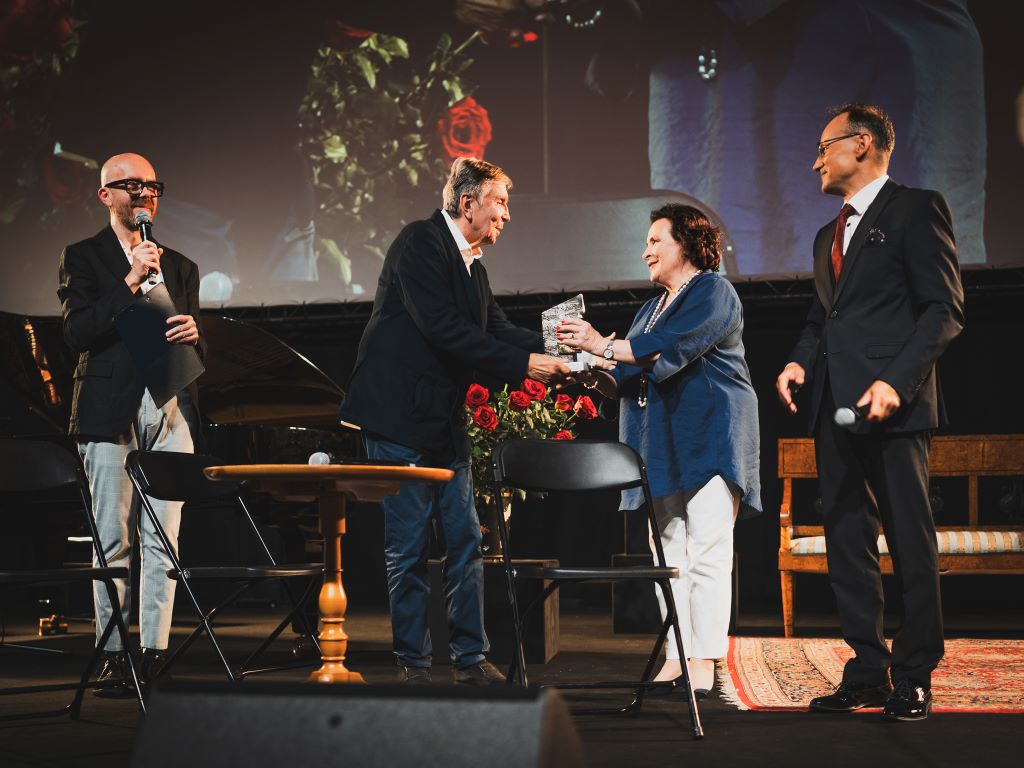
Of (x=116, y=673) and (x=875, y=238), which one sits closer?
(x=875, y=238)

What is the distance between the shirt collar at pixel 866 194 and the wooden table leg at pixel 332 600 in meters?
1.60

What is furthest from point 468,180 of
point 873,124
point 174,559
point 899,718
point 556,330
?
point 899,718

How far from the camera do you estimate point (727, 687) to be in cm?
341

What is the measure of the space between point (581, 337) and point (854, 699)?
123cm

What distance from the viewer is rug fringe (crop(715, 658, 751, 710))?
122 inches

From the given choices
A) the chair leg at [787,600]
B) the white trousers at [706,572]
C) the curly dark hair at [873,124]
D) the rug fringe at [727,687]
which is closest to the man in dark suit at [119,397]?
the white trousers at [706,572]

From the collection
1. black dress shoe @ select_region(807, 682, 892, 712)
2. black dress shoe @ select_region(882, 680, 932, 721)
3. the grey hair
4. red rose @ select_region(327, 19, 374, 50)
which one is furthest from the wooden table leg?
red rose @ select_region(327, 19, 374, 50)

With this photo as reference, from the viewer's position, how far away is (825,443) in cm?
300

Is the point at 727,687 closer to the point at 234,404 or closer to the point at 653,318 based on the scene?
the point at 653,318

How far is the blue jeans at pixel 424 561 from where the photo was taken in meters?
2.96

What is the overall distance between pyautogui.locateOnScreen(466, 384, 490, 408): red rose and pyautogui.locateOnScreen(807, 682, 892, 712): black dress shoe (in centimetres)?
188

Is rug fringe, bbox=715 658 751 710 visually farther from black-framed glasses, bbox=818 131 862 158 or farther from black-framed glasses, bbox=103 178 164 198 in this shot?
black-framed glasses, bbox=103 178 164 198

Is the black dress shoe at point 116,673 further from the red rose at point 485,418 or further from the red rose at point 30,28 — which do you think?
the red rose at point 30,28

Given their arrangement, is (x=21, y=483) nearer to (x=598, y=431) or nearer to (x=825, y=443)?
(x=825, y=443)
